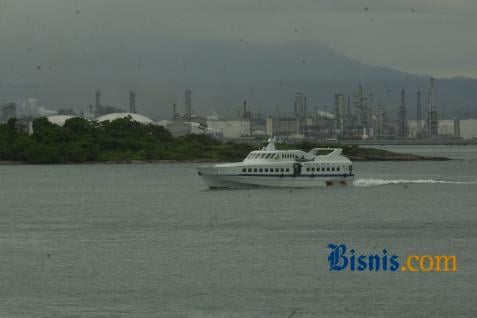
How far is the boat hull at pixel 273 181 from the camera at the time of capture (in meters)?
101

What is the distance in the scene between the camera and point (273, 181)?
338 ft

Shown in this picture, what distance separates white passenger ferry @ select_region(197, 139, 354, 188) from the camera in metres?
102

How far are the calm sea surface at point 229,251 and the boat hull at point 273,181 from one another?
785 millimetres

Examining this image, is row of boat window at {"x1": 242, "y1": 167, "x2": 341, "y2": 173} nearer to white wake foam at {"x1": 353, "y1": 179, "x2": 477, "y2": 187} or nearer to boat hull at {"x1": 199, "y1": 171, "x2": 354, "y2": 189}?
boat hull at {"x1": 199, "y1": 171, "x2": 354, "y2": 189}

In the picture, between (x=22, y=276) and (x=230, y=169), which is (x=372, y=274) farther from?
(x=230, y=169)

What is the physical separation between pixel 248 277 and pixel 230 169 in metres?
53.4

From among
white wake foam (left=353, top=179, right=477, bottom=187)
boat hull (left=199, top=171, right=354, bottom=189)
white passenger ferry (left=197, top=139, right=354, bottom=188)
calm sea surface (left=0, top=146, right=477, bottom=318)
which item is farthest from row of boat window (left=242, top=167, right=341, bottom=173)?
white wake foam (left=353, top=179, right=477, bottom=187)

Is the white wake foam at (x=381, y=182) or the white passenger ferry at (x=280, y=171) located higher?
the white passenger ferry at (x=280, y=171)

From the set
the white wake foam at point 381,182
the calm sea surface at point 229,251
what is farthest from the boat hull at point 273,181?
the white wake foam at point 381,182

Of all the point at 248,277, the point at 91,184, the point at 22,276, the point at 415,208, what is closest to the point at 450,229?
the point at 415,208

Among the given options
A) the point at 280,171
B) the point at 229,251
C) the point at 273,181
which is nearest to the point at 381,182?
the point at 280,171

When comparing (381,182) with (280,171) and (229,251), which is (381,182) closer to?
(280,171)

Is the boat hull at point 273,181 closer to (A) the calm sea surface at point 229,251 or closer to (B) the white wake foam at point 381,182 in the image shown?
(A) the calm sea surface at point 229,251

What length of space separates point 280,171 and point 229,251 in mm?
45936
